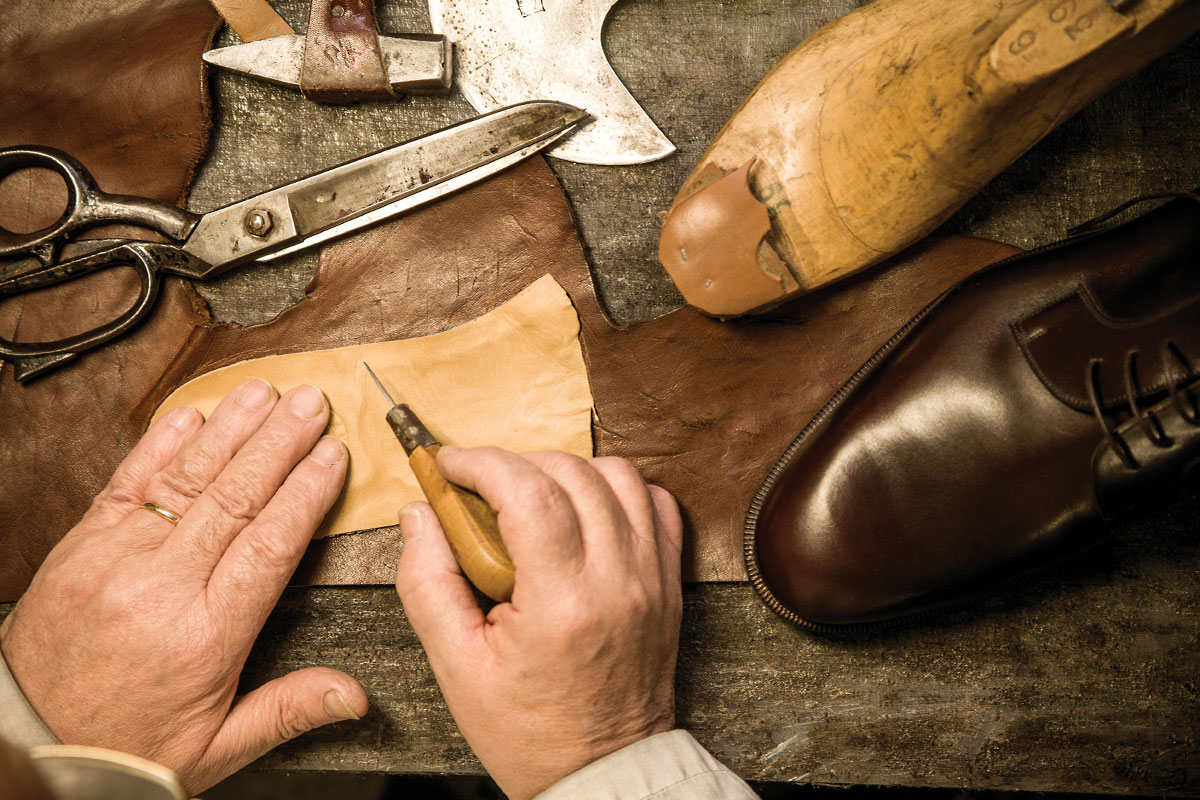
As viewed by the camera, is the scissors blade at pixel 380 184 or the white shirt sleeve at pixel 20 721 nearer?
the white shirt sleeve at pixel 20 721

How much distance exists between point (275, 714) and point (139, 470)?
1.61ft

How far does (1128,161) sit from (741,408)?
90cm

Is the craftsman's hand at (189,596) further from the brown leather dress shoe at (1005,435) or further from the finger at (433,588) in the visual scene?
the brown leather dress shoe at (1005,435)

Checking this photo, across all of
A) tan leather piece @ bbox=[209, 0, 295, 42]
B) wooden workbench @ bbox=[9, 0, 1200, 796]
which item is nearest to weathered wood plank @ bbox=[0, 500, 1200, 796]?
wooden workbench @ bbox=[9, 0, 1200, 796]

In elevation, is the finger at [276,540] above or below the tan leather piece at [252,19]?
below

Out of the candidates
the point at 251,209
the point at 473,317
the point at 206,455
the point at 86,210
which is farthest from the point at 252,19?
the point at 206,455

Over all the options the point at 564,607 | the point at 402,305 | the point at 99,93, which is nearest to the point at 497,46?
the point at 402,305

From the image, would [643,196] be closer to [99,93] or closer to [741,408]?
[741,408]

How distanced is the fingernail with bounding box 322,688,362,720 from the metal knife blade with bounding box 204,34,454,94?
3.58 ft

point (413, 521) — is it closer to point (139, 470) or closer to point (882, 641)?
point (139, 470)

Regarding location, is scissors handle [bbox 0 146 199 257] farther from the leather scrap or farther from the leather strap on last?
the leather strap on last

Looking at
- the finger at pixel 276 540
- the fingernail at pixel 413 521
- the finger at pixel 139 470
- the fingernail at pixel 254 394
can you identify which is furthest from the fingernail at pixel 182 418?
the fingernail at pixel 413 521

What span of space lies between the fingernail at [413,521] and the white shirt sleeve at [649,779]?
427mm

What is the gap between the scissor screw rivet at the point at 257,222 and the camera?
122 centimetres
